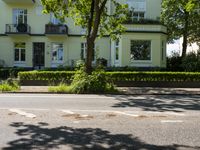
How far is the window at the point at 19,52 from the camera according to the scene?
37.4 metres

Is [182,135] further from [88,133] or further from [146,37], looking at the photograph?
[146,37]

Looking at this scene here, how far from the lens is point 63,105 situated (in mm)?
13516

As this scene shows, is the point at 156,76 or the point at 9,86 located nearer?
the point at 9,86

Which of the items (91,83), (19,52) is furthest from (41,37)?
(91,83)

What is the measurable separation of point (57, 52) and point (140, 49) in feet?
30.3

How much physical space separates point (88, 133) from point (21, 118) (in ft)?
9.18

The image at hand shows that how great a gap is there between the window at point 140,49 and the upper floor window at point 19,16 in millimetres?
11931

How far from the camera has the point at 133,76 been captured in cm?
2414

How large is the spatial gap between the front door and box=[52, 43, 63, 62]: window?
40.5 inches

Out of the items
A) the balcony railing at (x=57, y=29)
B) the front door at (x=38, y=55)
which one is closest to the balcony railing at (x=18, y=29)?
the front door at (x=38, y=55)

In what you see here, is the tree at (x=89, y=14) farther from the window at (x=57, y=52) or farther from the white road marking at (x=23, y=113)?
the window at (x=57, y=52)

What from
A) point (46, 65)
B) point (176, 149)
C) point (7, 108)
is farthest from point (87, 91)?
point (46, 65)

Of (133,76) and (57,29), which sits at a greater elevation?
(57,29)

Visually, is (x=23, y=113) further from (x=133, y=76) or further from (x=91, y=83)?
(x=133, y=76)
